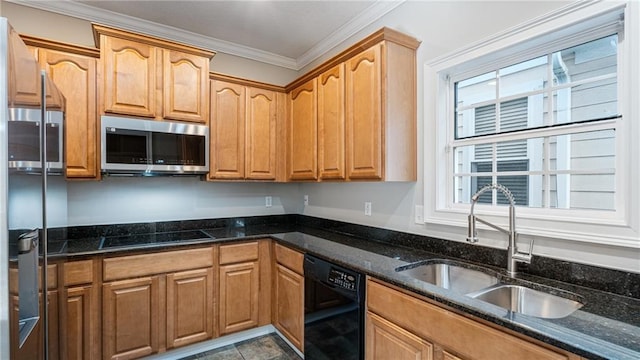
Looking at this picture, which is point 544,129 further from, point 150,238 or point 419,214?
point 150,238

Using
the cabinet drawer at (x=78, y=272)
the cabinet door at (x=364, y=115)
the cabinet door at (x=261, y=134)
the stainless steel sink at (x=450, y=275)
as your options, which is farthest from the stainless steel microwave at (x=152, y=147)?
the stainless steel sink at (x=450, y=275)

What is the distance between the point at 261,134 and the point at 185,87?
781mm

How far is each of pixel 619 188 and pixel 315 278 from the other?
1.65 metres

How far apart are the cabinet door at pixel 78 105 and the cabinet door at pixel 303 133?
1569 mm

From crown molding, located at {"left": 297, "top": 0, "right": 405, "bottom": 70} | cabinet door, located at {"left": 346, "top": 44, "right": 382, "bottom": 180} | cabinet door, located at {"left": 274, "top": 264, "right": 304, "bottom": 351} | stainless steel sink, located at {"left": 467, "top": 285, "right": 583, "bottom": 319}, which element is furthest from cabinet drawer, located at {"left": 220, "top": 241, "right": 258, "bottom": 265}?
crown molding, located at {"left": 297, "top": 0, "right": 405, "bottom": 70}

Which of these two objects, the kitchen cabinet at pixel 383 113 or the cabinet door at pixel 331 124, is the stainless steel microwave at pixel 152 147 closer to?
the cabinet door at pixel 331 124

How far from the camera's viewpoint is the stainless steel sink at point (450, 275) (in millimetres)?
1686

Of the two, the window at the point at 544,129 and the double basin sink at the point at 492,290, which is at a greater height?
the window at the point at 544,129

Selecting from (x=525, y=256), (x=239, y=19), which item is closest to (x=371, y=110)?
(x=525, y=256)

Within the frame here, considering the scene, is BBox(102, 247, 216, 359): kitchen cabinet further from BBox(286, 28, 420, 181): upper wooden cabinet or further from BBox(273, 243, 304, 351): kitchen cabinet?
BBox(286, 28, 420, 181): upper wooden cabinet

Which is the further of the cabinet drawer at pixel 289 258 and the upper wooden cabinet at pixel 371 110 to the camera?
the cabinet drawer at pixel 289 258

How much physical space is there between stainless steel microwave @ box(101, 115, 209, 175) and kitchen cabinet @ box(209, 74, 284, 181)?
158mm

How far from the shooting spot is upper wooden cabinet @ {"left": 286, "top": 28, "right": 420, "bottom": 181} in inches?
80.4

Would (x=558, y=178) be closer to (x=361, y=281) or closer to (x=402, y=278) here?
(x=402, y=278)
